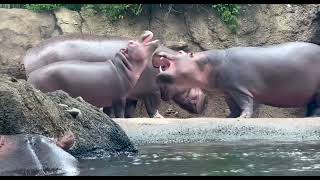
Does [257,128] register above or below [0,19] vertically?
below

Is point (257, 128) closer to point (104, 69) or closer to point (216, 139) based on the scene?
point (216, 139)

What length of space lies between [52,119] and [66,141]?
0.33 metres

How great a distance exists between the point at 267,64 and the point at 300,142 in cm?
373

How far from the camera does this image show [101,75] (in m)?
10.9

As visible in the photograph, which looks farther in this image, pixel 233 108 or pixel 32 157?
pixel 233 108

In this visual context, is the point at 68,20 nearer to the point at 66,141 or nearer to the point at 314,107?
the point at 314,107

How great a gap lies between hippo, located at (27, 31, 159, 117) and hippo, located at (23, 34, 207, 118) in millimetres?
406

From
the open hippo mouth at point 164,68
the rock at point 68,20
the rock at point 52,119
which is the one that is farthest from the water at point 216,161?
the rock at point 68,20

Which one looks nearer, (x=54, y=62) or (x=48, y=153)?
(x=48, y=153)

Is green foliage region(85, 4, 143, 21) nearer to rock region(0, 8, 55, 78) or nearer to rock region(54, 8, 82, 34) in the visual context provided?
rock region(54, 8, 82, 34)

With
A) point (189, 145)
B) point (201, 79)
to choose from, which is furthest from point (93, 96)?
point (189, 145)

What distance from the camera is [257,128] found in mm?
8625

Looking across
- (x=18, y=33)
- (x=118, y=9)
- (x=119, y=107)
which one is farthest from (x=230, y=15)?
(x=18, y=33)

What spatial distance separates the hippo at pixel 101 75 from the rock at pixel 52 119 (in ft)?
11.5
